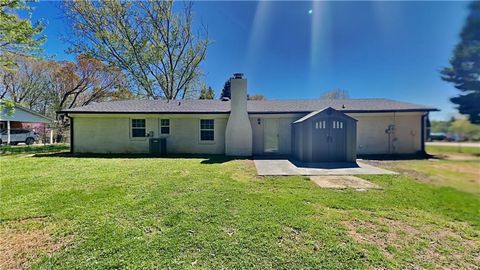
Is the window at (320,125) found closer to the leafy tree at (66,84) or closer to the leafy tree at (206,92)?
the leafy tree at (206,92)

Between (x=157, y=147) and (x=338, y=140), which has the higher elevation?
(x=338, y=140)

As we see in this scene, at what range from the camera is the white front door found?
13.1 m

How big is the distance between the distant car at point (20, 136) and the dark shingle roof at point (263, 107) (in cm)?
1243

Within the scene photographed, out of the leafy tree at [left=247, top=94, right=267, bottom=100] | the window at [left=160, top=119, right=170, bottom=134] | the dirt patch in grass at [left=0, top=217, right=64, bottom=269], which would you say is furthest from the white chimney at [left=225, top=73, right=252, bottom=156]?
the leafy tree at [left=247, top=94, right=267, bottom=100]

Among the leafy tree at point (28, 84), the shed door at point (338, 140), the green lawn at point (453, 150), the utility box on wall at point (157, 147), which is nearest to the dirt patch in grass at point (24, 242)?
the green lawn at point (453, 150)

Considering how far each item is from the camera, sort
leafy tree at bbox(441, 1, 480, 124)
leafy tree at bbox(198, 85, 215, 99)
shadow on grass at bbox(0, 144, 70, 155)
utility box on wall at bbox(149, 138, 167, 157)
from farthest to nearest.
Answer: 1. leafy tree at bbox(198, 85, 215, 99)
2. shadow on grass at bbox(0, 144, 70, 155)
3. utility box on wall at bbox(149, 138, 167, 157)
4. leafy tree at bbox(441, 1, 480, 124)

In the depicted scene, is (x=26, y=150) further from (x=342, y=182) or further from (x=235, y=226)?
(x=342, y=182)

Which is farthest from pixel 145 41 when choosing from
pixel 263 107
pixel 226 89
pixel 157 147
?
pixel 263 107

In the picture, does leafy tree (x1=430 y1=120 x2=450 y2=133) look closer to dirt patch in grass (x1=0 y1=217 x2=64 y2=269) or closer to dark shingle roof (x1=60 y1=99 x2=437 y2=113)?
dirt patch in grass (x1=0 y1=217 x2=64 y2=269)

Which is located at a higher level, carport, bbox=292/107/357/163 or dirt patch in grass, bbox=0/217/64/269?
carport, bbox=292/107/357/163

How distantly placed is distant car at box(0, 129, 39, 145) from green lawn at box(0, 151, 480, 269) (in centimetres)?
1969

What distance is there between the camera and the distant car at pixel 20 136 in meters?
19.6

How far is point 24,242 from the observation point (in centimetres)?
325

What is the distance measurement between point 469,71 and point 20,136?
95.1 feet
